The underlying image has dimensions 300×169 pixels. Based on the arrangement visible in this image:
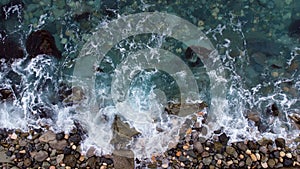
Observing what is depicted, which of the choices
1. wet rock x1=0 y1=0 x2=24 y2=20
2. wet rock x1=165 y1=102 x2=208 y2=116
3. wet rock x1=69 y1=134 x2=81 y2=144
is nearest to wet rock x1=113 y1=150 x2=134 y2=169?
wet rock x1=69 y1=134 x2=81 y2=144

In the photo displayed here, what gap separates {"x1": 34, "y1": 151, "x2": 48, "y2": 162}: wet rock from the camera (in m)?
4.07

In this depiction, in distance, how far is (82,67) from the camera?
473cm

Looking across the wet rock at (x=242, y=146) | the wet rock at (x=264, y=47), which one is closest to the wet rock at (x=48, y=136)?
the wet rock at (x=242, y=146)

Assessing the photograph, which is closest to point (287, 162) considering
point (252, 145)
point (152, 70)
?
point (252, 145)

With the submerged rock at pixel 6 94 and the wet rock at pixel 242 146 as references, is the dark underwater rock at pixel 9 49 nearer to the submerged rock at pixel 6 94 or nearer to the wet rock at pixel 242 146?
the submerged rock at pixel 6 94

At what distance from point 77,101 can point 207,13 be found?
1925 mm

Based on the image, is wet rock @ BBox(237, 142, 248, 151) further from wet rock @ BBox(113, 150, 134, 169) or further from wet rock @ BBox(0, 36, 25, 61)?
wet rock @ BBox(0, 36, 25, 61)

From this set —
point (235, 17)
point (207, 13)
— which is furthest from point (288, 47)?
point (207, 13)

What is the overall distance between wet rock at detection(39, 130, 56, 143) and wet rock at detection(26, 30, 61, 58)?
1018mm

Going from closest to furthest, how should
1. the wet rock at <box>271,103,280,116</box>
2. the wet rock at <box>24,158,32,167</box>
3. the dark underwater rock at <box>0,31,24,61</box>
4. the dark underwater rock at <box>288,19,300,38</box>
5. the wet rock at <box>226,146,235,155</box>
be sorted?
the wet rock at <box>24,158,32,167</box>, the wet rock at <box>226,146,235,155</box>, the wet rock at <box>271,103,280,116</box>, the dark underwater rock at <box>0,31,24,61</box>, the dark underwater rock at <box>288,19,300,38</box>

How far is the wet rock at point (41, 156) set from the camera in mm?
4074

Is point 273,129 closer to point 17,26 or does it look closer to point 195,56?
point 195,56

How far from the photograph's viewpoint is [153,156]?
163 inches

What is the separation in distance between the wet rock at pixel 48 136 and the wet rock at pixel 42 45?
1.02 meters
